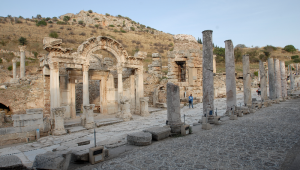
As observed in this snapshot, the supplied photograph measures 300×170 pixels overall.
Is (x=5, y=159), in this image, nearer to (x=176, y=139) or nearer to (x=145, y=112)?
(x=176, y=139)

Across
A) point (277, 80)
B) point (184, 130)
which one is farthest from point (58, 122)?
point (277, 80)

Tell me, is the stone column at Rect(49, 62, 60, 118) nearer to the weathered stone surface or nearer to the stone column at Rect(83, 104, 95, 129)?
the stone column at Rect(83, 104, 95, 129)

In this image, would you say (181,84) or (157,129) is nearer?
(157,129)

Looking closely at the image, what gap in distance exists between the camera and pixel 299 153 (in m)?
4.57

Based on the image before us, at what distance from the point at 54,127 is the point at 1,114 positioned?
5972 millimetres

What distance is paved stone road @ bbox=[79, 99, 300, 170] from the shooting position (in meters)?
4.26

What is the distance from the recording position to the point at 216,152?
5.01 metres

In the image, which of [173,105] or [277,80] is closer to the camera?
[173,105]

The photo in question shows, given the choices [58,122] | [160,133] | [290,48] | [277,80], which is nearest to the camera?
[160,133]

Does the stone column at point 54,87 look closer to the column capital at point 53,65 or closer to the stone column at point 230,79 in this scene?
the column capital at point 53,65

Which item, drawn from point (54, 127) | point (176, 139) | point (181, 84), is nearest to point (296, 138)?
point (176, 139)

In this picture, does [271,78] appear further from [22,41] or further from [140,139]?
[22,41]

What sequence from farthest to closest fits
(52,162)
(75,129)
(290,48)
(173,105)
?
(290,48), (75,129), (173,105), (52,162)

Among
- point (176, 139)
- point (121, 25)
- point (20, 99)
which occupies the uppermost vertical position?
point (121, 25)
